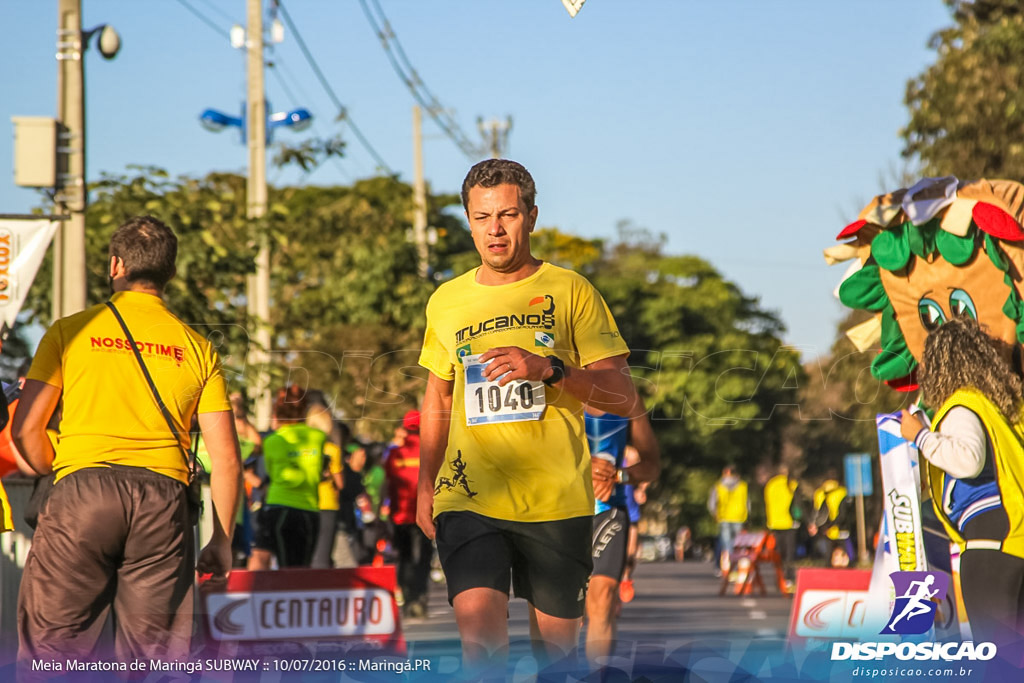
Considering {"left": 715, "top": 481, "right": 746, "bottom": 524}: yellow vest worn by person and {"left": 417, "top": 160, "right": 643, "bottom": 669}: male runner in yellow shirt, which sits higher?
{"left": 715, "top": 481, "right": 746, "bottom": 524}: yellow vest worn by person

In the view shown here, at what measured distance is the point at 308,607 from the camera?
928 cm

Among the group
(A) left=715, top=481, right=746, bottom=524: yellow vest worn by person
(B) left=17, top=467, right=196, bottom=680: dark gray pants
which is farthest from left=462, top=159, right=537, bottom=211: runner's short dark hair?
(A) left=715, top=481, right=746, bottom=524: yellow vest worn by person

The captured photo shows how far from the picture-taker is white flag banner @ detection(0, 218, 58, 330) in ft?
30.3

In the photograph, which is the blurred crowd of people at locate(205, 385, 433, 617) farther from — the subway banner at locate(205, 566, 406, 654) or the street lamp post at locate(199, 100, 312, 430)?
the street lamp post at locate(199, 100, 312, 430)

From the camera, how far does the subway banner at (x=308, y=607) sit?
921 centimetres

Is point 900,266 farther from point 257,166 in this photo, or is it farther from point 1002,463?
point 257,166

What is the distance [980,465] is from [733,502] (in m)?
17.1

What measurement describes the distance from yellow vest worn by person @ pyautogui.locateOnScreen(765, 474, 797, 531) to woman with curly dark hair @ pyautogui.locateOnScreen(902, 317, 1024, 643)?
15.6m

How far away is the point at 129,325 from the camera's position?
582 centimetres

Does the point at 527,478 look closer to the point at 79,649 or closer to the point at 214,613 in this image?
the point at 79,649

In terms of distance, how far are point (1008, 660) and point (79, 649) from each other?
3533 mm

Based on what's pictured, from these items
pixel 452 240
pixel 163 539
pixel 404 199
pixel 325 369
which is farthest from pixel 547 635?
pixel 452 240

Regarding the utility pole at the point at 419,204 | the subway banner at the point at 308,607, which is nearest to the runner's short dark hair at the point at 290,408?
the subway banner at the point at 308,607

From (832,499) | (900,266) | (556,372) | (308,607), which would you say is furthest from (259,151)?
(556,372)
